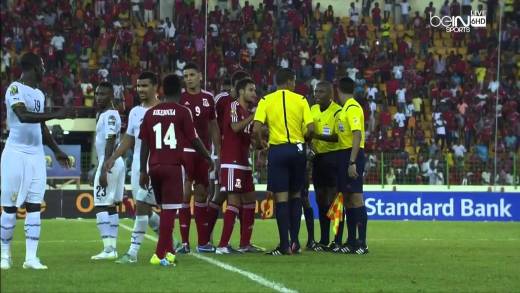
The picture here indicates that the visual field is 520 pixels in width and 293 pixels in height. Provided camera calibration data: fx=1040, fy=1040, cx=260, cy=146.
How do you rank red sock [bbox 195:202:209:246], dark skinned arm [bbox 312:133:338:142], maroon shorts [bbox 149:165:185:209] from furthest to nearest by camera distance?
red sock [bbox 195:202:209:246] → dark skinned arm [bbox 312:133:338:142] → maroon shorts [bbox 149:165:185:209]

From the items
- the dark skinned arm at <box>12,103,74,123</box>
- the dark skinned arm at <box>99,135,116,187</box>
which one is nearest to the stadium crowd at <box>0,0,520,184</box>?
the dark skinned arm at <box>99,135,116,187</box>

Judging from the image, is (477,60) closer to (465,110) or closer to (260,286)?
(465,110)

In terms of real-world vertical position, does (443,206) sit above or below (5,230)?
below

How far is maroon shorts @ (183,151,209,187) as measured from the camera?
13.2 metres

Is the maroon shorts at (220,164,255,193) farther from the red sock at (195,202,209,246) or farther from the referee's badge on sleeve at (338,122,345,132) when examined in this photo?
the referee's badge on sleeve at (338,122,345,132)

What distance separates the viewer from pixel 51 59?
3306 cm

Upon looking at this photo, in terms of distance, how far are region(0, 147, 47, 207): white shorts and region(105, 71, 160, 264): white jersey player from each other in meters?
1.12

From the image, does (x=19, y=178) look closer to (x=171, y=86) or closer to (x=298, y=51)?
(x=171, y=86)

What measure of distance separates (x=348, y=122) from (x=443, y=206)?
1312cm

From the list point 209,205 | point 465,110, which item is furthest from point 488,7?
point 209,205

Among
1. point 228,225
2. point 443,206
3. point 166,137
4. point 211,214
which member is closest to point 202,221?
point 211,214

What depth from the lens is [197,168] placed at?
1329 centimetres

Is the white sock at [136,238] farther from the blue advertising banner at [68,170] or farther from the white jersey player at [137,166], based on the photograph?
the blue advertising banner at [68,170]

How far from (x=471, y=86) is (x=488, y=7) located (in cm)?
270
